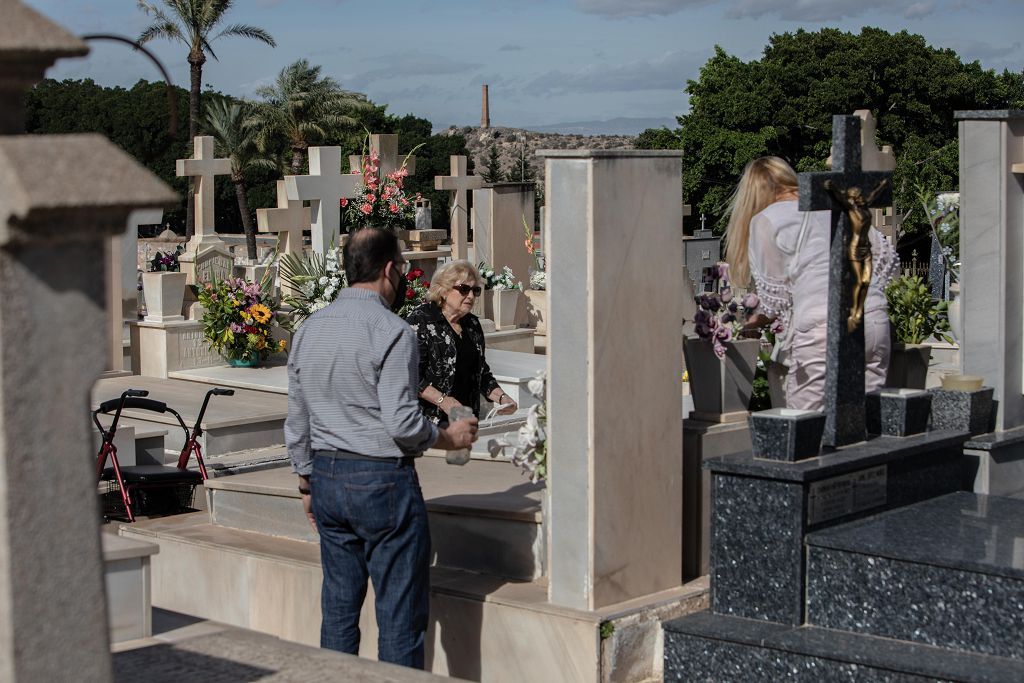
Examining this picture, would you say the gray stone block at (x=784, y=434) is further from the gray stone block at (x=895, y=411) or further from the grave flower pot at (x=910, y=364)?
the grave flower pot at (x=910, y=364)

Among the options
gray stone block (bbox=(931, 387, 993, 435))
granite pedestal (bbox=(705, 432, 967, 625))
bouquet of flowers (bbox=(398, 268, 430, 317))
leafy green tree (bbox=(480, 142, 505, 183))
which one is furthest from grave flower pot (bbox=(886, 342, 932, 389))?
leafy green tree (bbox=(480, 142, 505, 183))

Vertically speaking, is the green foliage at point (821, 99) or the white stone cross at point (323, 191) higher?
the green foliage at point (821, 99)

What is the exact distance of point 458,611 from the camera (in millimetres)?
5336

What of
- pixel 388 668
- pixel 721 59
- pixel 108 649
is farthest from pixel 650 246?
pixel 721 59

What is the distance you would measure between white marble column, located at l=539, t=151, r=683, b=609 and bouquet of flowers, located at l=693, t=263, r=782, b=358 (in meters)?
0.33

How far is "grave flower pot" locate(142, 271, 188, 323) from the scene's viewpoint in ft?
41.8

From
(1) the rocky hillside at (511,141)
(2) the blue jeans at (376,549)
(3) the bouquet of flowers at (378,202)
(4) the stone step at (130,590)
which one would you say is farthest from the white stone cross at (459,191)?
(1) the rocky hillside at (511,141)

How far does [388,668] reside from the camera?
3742 millimetres

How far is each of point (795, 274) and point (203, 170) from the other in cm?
1168

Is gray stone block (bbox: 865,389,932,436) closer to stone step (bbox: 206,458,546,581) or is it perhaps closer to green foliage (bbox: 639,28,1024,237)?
stone step (bbox: 206,458,546,581)

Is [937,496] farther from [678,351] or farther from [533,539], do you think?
[533,539]

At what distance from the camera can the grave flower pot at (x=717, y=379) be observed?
221 inches

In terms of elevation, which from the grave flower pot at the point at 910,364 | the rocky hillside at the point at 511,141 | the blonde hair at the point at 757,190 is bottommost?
the grave flower pot at the point at 910,364

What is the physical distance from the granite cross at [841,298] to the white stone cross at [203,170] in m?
11.2
